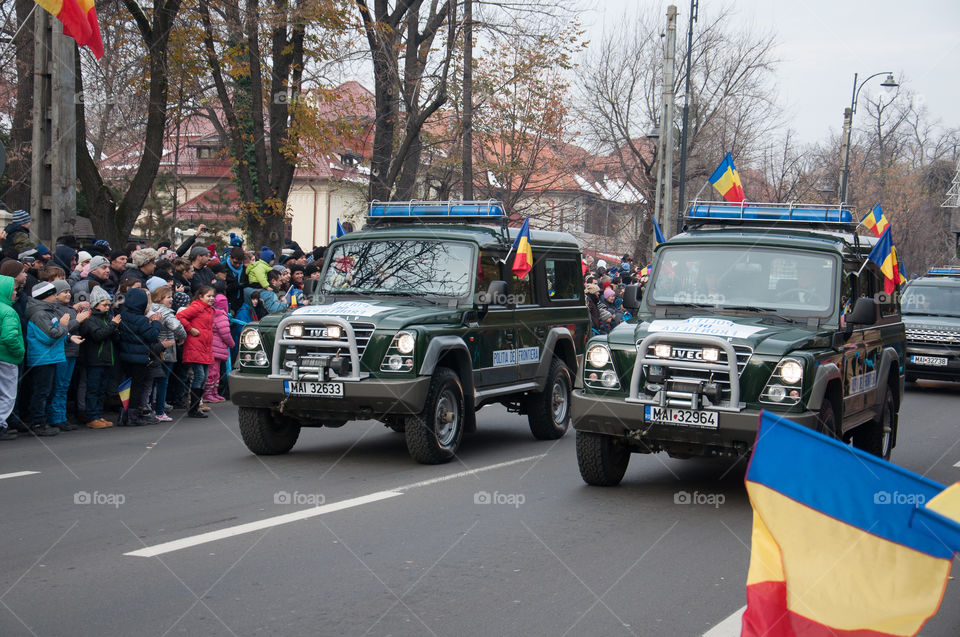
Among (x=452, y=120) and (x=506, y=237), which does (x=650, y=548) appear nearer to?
(x=506, y=237)

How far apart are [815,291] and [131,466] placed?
644cm

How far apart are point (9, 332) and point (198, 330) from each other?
2936 millimetres

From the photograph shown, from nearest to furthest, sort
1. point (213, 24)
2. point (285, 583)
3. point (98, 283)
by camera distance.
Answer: point (285, 583) < point (98, 283) < point (213, 24)

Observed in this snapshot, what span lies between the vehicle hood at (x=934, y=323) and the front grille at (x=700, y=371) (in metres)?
12.7

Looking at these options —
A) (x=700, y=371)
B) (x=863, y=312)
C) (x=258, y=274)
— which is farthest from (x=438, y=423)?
(x=258, y=274)

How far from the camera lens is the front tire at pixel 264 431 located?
34.2 ft

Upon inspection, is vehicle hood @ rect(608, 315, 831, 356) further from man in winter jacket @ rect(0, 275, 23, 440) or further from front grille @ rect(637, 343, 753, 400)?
man in winter jacket @ rect(0, 275, 23, 440)

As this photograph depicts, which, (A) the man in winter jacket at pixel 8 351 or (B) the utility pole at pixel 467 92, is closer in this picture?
(A) the man in winter jacket at pixel 8 351

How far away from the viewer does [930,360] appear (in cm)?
Answer: 1972

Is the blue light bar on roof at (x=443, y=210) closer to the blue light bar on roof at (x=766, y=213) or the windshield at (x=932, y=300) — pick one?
the blue light bar on roof at (x=766, y=213)

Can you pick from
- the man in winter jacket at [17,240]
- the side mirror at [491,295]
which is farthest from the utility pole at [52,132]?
the side mirror at [491,295]

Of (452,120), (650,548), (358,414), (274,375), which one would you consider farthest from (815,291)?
(452,120)

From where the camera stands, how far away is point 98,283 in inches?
508

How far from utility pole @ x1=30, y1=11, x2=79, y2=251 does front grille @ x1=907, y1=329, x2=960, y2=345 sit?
14878 millimetres
